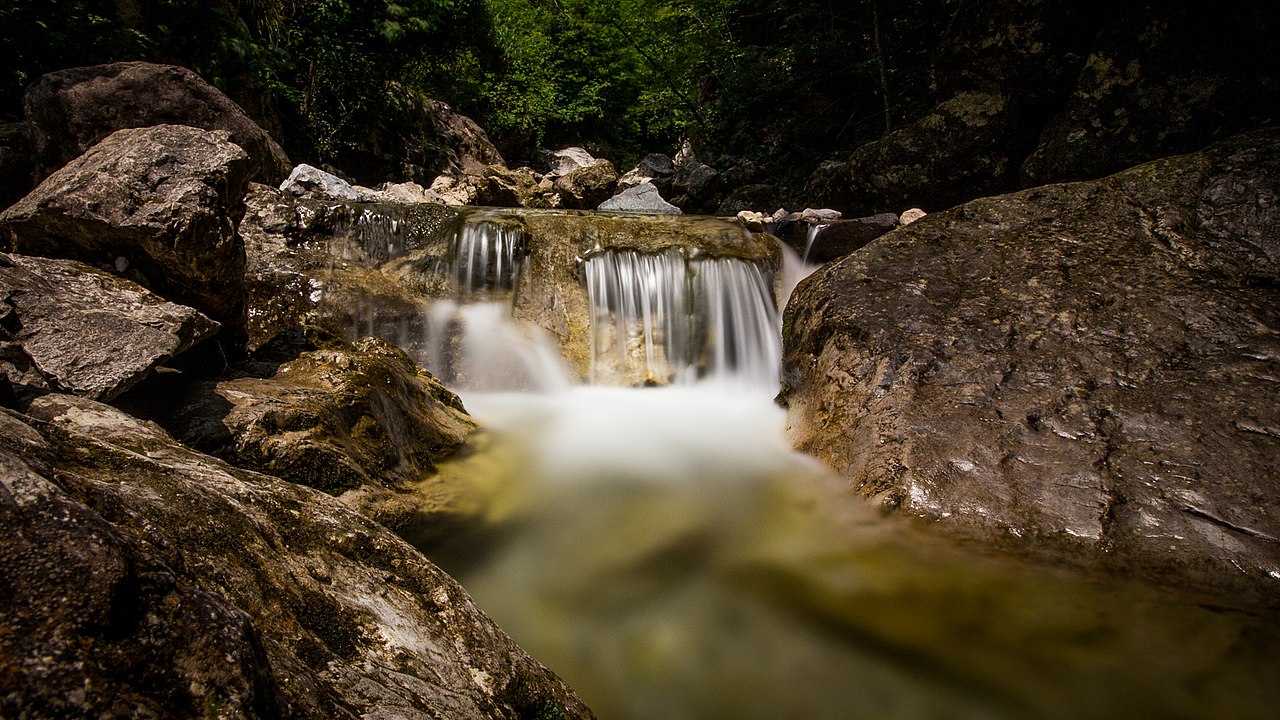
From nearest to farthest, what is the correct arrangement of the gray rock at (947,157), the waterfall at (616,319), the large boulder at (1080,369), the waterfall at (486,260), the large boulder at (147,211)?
1. the large boulder at (147,211)
2. the large boulder at (1080,369)
3. the waterfall at (616,319)
4. the waterfall at (486,260)
5. the gray rock at (947,157)

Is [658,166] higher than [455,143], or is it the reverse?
[658,166]

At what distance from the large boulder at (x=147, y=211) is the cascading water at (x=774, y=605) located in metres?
1.78

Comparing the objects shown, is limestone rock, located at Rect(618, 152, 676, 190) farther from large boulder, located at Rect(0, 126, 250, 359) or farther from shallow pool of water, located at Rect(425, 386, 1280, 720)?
→ shallow pool of water, located at Rect(425, 386, 1280, 720)

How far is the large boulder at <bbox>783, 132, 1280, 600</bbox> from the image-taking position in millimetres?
2662

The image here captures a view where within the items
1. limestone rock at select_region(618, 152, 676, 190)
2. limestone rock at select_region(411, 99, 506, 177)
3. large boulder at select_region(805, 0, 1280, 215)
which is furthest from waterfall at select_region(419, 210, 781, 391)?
limestone rock at select_region(618, 152, 676, 190)

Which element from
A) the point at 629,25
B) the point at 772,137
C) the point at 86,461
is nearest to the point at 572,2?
the point at 629,25

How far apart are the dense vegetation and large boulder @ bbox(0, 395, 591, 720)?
27.2ft

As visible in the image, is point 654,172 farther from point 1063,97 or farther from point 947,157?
point 1063,97

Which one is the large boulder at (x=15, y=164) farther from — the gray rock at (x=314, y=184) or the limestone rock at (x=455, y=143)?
the limestone rock at (x=455, y=143)

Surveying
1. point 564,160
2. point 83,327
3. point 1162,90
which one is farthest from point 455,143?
point 1162,90

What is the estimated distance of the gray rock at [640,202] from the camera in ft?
44.4

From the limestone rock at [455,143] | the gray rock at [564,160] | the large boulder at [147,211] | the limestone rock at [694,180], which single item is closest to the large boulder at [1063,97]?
the limestone rock at [694,180]

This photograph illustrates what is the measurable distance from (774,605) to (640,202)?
12392mm

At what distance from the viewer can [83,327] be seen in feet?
7.15
